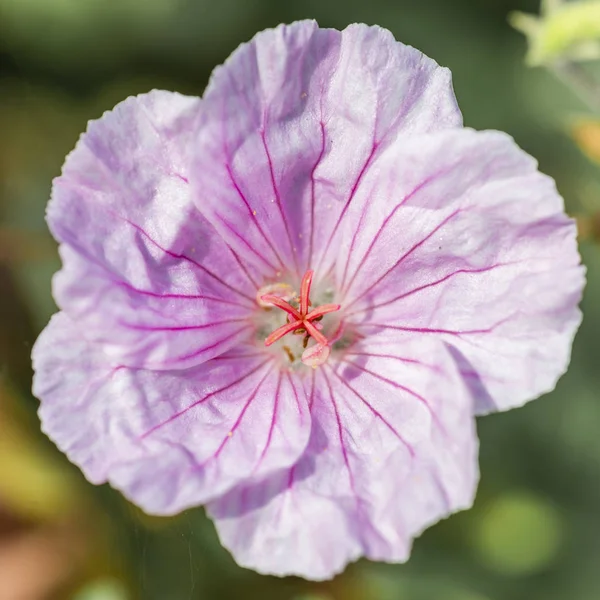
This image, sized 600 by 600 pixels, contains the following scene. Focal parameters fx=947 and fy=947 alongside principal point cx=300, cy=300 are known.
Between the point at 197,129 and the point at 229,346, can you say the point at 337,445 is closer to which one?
the point at 229,346

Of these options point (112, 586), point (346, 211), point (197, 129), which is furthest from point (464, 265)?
point (112, 586)

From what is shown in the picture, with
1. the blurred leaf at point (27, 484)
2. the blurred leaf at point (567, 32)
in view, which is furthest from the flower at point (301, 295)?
the blurred leaf at point (27, 484)

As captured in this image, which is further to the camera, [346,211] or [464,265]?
[346,211]

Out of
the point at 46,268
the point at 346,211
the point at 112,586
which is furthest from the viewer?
the point at 46,268

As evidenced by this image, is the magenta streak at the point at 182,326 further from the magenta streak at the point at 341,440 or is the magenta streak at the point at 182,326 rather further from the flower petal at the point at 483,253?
the flower petal at the point at 483,253

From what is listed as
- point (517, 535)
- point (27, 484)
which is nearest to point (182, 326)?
point (27, 484)

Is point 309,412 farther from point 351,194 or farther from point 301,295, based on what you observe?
point 351,194

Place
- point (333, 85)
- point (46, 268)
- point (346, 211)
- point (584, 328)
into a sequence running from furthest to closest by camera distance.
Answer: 1. point (584, 328)
2. point (46, 268)
3. point (346, 211)
4. point (333, 85)
